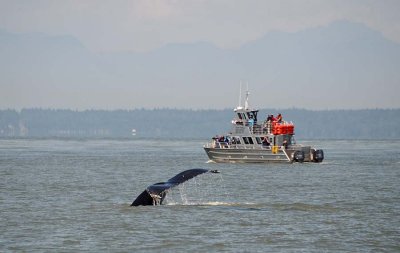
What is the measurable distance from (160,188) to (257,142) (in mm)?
63647

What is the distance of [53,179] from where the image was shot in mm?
79062

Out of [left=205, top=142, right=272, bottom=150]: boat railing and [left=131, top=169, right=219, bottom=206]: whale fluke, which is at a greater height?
[left=205, top=142, right=272, bottom=150]: boat railing

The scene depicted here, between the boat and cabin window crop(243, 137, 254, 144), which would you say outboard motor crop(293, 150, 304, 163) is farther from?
cabin window crop(243, 137, 254, 144)

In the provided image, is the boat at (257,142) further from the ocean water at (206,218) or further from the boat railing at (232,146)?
the ocean water at (206,218)

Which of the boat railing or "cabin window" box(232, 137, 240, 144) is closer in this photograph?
the boat railing

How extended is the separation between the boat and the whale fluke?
194 ft

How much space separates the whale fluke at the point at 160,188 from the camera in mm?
41406

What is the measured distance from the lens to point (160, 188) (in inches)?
1746

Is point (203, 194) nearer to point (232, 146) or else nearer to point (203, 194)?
point (203, 194)

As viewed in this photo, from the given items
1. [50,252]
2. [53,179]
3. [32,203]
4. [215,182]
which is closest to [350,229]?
[50,252]

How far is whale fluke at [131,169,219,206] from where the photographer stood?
41.4m

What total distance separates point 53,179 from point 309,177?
2339 cm

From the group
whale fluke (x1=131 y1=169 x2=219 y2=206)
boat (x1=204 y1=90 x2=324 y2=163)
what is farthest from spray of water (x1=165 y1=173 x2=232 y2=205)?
boat (x1=204 y1=90 x2=324 y2=163)

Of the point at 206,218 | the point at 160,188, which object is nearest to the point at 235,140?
the point at 160,188
